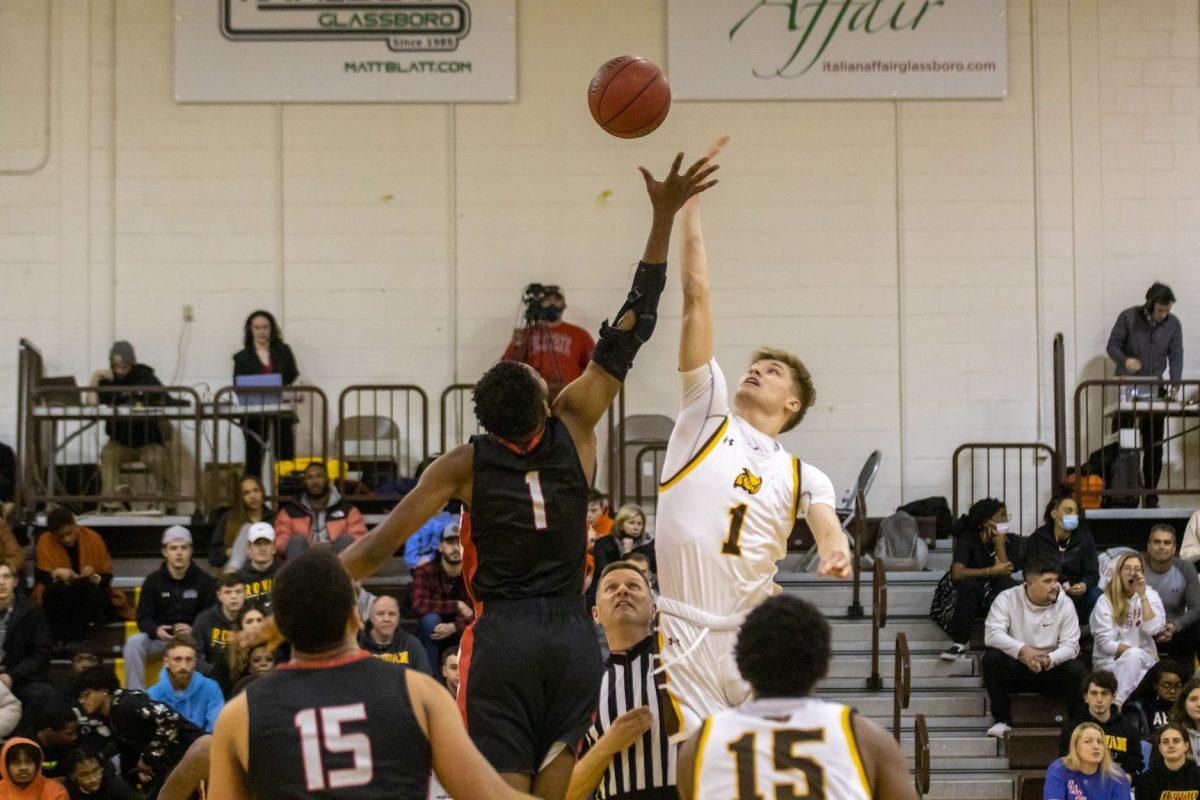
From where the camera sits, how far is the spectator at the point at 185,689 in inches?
384

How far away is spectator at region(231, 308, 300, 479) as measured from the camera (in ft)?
45.7

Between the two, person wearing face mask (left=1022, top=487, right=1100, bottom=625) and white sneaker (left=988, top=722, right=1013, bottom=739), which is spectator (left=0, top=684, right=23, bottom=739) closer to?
white sneaker (left=988, top=722, right=1013, bottom=739)

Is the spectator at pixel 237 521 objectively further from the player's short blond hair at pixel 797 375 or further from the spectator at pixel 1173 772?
the player's short blond hair at pixel 797 375

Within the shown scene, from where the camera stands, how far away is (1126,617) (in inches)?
440

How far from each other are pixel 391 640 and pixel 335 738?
21.6ft

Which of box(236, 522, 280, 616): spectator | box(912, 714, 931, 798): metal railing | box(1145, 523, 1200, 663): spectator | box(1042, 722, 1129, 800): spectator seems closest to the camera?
box(912, 714, 931, 798): metal railing

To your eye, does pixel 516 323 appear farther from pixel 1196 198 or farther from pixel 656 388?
pixel 1196 198

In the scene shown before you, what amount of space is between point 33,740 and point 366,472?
4823mm

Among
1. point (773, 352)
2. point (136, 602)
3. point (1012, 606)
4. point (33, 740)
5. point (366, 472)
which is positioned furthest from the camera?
point (366, 472)

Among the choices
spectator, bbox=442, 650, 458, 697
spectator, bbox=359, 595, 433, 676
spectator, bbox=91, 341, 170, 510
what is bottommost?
spectator, bbox=442, 650, 458, 697

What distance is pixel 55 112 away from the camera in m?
14.7

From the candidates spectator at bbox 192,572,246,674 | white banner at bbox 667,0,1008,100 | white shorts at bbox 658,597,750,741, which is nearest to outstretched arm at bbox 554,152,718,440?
white shorts at bbox 658,597,750,741

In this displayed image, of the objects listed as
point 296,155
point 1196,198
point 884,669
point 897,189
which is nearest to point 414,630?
point 884,669

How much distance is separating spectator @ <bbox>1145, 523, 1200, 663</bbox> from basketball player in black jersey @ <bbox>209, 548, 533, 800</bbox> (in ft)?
29.1
